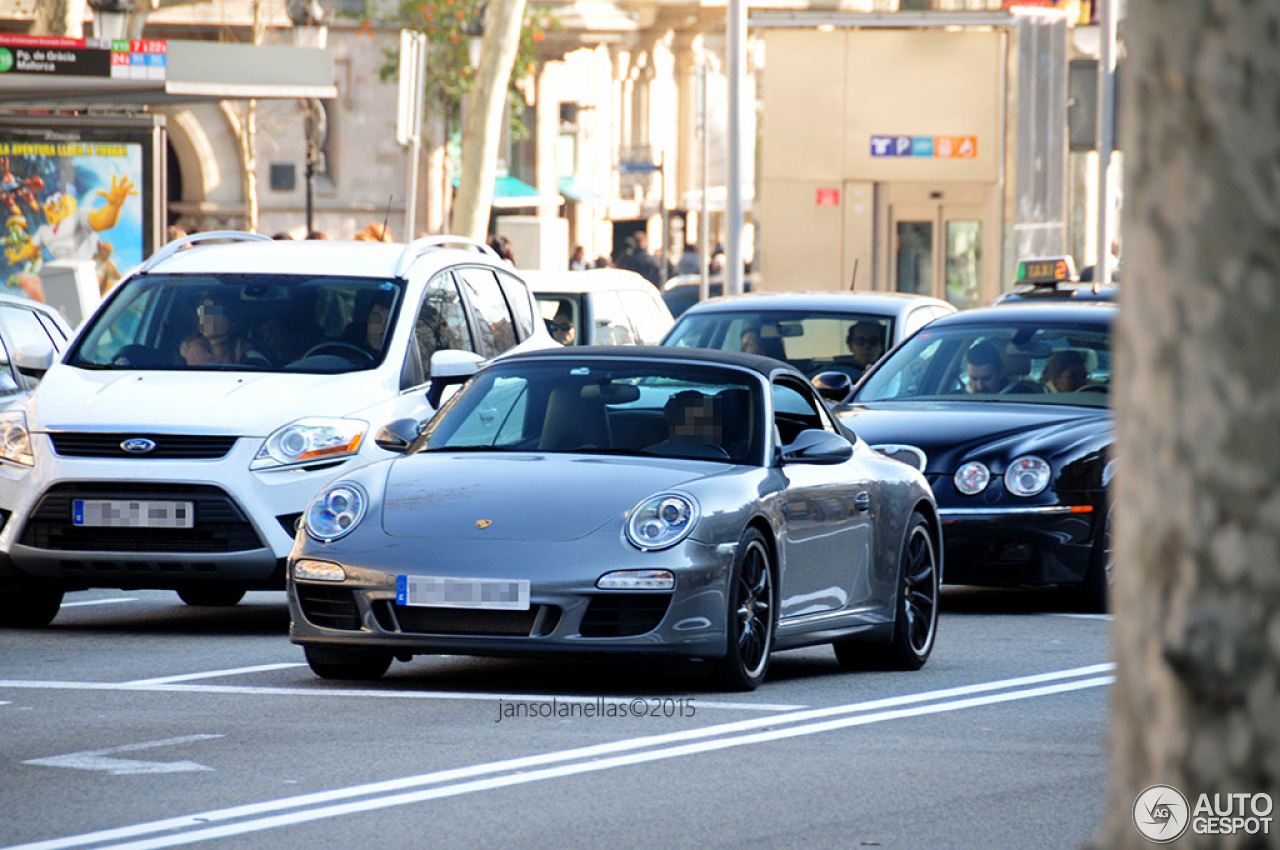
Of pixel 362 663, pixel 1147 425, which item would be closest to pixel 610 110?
pixel 362 663

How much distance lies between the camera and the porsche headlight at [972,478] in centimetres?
1291

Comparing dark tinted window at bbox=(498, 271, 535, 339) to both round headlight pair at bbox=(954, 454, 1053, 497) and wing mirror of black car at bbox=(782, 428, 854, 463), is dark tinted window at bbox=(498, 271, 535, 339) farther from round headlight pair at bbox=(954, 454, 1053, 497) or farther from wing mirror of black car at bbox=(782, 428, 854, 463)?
wing mirror of black car at bbox=(782, 428, 854, 463)

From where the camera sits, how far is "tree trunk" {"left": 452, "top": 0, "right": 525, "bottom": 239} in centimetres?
3456

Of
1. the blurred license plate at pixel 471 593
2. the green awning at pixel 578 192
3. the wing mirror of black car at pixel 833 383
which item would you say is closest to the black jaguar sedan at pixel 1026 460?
the wing mirror of black car at pixel 833 383

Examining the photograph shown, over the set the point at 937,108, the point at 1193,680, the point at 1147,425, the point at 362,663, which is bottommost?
the point at 362,663

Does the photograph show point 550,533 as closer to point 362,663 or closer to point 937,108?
point 362,663

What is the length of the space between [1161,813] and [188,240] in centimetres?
1127

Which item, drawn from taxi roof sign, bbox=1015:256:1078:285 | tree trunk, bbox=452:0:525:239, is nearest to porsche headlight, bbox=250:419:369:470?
taxi roof sign, bbox=1015:256:1078:285

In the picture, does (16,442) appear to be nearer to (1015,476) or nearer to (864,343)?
(1015,476)

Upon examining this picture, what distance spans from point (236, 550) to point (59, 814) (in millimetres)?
4581

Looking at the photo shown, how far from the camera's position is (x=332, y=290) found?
41.7 feet

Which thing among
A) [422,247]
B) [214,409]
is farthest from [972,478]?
[214,409]

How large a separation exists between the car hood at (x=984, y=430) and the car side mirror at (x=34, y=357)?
161 inches

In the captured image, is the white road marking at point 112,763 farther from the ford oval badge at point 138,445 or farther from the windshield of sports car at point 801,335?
the windshield of sports car at point 801,335
